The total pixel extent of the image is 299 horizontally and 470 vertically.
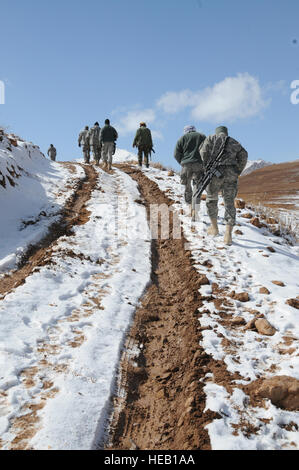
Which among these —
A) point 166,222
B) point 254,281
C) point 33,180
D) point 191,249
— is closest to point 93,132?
point 33,180

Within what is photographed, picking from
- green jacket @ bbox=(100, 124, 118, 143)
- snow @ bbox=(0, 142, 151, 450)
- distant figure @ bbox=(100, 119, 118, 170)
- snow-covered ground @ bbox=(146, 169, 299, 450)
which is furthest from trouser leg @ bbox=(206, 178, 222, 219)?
green jacket @ bbox=(100, 124, 118, 143)

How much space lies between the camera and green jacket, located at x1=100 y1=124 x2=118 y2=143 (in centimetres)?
1460

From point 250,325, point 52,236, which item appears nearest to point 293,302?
point 250,325

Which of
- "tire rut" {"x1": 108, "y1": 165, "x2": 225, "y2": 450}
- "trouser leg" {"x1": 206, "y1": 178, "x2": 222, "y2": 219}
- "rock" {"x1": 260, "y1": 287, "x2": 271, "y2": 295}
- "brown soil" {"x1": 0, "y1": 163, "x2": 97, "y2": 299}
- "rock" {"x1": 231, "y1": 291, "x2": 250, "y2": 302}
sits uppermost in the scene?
"trouser leg" {"x1": 206, "y1": 178, "x2": 222, "y2": 219}

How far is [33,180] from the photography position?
1020cm

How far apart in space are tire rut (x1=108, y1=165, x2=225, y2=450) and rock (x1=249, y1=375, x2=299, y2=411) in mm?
342

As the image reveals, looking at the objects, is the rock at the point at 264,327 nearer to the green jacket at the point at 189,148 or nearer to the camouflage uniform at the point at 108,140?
the green jacket at the point at 189,148

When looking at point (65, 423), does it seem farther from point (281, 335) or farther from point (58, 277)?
point (58, 277)

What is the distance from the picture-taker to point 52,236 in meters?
6.40

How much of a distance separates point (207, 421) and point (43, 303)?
2.33 metres

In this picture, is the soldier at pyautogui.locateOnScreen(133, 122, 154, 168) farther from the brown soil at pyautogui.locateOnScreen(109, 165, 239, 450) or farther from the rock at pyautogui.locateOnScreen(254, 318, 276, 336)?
the rock at pyautogui.locateOnScreen(254, 318, 276, 336)

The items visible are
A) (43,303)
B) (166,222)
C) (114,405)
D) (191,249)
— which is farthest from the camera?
(166,222)

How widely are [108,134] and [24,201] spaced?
7664 millimetres

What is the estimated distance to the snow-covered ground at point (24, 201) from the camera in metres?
5.86
